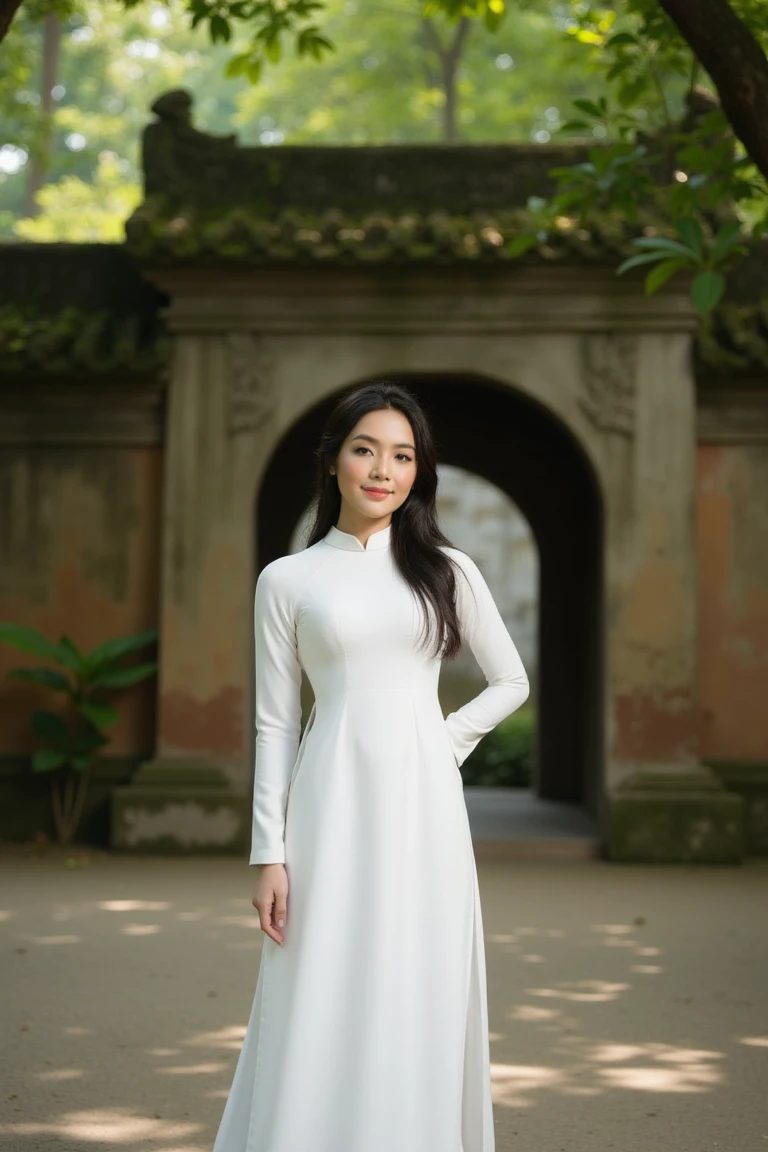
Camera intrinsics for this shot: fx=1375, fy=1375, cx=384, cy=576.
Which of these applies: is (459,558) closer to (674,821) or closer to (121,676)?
(674,821)

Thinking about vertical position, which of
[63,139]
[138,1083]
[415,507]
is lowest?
[138,1083]

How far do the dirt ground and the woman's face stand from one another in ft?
4.08

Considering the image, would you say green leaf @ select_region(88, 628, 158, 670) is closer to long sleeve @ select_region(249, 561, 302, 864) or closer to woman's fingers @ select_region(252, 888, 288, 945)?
long sleeve @ select_region(249, 561, 302, 864)

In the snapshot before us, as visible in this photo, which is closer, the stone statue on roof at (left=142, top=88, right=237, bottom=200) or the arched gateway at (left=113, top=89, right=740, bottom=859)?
the arched gateway at (left=113, top=89, right=740, bottom=859)

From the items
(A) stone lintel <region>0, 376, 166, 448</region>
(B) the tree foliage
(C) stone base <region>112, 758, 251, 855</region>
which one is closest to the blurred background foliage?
(B) the tree foliage

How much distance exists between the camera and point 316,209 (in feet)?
30.8

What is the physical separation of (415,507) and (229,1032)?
8.28 ft

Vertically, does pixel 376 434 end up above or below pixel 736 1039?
above

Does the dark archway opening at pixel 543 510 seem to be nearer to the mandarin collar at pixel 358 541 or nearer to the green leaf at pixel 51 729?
the green leaf at pixel 51 729

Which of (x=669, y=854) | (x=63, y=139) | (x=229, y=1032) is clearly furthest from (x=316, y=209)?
(x=63, y=139)

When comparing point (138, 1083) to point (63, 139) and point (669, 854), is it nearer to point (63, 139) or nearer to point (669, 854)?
point (669, 854)

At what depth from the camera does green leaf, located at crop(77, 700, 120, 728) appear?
8.71 m

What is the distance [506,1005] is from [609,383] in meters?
4.86

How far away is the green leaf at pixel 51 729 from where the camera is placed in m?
8.86
